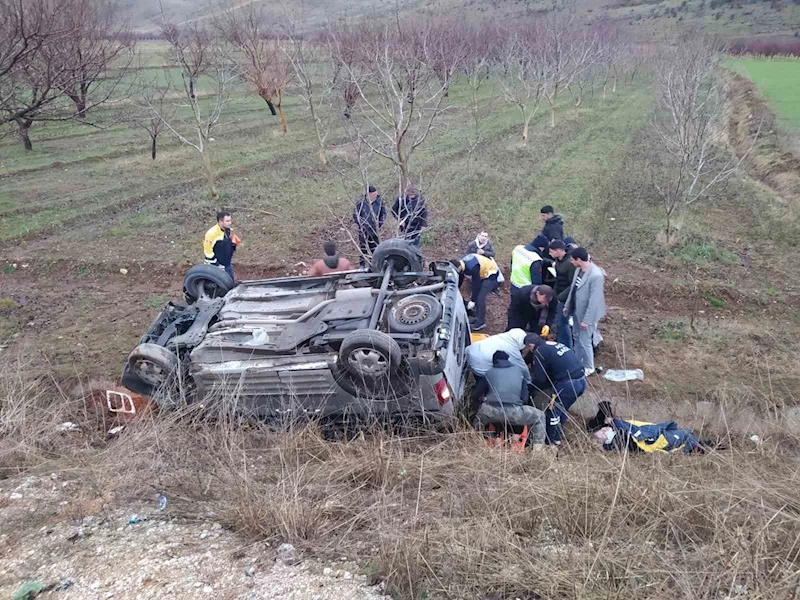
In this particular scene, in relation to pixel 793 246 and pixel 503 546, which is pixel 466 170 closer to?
pixel 793 246

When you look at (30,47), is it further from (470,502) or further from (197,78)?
(197,78)

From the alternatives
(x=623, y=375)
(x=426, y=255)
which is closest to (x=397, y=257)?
(x=623, y=375)

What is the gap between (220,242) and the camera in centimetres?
732

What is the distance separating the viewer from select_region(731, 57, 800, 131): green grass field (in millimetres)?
20587

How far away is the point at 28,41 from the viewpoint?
702 cm

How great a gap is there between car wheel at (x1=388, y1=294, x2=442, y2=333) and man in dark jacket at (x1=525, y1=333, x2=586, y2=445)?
0.83 meters

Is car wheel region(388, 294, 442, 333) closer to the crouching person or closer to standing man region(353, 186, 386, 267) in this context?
the crouching person

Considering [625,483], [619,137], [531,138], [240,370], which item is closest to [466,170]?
[531,138]

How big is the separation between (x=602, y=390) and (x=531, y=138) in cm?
1595

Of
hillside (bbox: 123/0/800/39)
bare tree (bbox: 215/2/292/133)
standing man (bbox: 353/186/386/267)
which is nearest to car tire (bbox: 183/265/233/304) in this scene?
standing man (bbox: 353/186/386/267)

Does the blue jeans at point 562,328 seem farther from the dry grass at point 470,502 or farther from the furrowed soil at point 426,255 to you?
the dry grass at point 470,502

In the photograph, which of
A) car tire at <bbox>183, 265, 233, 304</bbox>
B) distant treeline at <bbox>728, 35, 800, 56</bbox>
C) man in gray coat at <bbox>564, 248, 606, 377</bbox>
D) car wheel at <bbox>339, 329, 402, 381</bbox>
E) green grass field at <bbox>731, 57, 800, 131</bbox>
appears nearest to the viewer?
car wheel at <bbox>339, 329, 402, 381</bbox>

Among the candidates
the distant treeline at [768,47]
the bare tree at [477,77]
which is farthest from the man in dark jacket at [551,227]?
the distant treeline at [768,47]

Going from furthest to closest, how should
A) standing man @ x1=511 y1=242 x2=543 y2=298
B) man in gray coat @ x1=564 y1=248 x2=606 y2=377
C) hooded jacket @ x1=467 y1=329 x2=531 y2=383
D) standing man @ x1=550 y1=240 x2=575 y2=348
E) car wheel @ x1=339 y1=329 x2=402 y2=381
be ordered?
standing man @ x1=511 y1=242 x2=543 y2=298
standing man @ x1=550 y1=240 x2=575 y2=348
man in gray coat @ x1=564 y1=248 x2=606 y2=377
hooded jacket @ x1=467 y1=329 x2=531 y2=383
car wheel @ x1=339 y1=329 x2=402 y2=381
